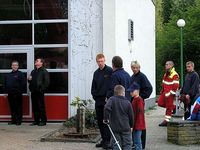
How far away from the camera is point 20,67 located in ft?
51.6

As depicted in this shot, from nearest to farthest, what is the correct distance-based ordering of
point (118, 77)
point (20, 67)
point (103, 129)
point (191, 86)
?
point (118, 77) < point (103, 129) < point (191, 86) < point (20, 67)

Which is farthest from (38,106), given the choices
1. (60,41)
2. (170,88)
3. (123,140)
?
(123,140)

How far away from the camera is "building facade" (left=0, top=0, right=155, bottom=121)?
50.0 feet

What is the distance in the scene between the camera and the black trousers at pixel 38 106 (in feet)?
48.7

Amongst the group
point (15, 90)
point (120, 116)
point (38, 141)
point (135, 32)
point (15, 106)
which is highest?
point (135, 32)

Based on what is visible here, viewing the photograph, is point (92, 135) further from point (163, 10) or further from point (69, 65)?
point (163, 10)

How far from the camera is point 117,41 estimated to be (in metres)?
15.6

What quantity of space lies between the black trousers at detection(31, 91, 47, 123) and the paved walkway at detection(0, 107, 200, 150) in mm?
313

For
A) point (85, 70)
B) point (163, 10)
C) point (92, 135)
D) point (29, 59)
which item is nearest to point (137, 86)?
point (92, 135)

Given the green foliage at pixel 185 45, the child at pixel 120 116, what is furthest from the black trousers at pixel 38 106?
the green foliage at pixel 185 45

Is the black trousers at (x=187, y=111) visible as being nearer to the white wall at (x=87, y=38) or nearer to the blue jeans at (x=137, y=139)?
the white wall at (x=87, y=38)

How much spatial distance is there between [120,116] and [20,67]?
718 centimetres

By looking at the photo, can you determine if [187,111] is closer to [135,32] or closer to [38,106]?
[38,106]

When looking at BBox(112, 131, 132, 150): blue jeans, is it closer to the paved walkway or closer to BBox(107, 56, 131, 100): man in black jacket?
BBox(107, 56, 131, 100): man in black jacket
